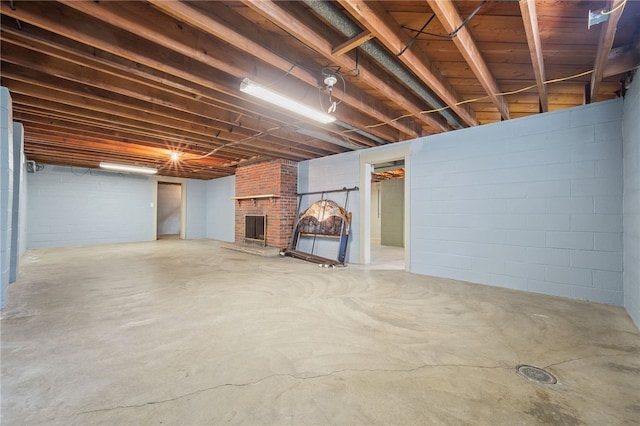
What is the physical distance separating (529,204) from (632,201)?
3.24 feet

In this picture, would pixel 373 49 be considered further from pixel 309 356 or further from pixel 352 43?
pixel 309 356

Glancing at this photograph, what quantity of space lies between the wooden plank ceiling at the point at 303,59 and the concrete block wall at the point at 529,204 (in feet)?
1.20

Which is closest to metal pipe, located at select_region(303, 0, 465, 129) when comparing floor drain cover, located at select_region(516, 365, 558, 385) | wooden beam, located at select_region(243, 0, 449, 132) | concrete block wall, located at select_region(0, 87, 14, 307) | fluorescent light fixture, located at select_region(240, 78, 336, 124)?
wooden beam, located at select_region(243, 0, 449, 132)

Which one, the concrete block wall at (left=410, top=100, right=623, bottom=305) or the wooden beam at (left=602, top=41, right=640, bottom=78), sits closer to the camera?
the wooden beam at (left=602, top=41, right=640, bottom=78)

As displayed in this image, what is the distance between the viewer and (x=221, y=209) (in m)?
9.89

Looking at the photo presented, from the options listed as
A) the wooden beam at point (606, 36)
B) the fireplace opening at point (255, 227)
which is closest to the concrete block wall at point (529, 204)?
the wooden beam at point (606, 36)

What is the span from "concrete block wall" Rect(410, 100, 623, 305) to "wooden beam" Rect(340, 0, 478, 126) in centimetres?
139

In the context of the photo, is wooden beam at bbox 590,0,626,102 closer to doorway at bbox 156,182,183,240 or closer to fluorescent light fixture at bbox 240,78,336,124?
fluorescent light fixture at bbox 240,78,336,124

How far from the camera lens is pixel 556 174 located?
3428 mm

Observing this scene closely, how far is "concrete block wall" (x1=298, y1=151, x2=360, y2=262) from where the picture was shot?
18.4 ft

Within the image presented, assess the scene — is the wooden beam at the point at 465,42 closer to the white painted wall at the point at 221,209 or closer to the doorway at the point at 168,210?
the white painted wall at the point at 221,209

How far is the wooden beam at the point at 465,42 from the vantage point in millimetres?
1817

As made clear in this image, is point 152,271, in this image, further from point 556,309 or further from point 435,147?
point 556,309

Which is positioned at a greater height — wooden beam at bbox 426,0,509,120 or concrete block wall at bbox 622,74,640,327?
wooden beam at bbox 426,0,509,120
